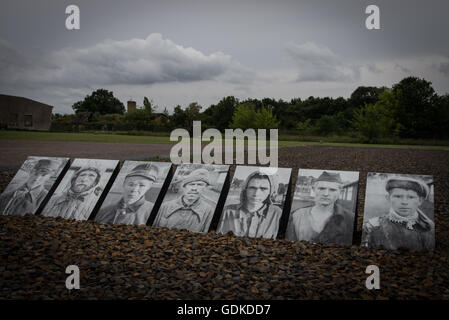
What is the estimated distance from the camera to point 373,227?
3.71 metres

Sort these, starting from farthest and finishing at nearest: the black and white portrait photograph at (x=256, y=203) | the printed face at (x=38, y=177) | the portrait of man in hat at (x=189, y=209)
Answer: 1. the printed face at (x=38, y=177)
2. the portrait of man in hat at (x=189, y=209)
3. the black and white portrait photograph at (x=256, y=203)

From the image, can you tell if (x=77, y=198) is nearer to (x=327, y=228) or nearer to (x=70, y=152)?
(x=327, y=228)

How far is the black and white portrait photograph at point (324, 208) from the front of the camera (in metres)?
3.74

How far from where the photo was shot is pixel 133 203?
4395mm

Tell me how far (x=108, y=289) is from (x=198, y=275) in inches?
27.7

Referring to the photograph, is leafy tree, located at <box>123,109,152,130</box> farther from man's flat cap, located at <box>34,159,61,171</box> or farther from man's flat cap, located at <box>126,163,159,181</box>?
man's flat cap, located at <box>126,163,159,181</box>

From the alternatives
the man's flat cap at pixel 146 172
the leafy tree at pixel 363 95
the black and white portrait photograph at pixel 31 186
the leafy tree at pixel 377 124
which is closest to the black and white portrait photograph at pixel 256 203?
the man's flat cap at pixel 146 172

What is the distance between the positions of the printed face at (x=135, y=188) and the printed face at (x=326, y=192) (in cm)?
206

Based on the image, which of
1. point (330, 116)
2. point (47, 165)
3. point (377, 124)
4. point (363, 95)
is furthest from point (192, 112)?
point (47, 165)

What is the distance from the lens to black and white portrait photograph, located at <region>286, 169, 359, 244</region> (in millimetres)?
3744

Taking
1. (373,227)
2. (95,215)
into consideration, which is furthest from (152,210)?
(373,227)

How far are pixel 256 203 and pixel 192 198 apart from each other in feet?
2.57

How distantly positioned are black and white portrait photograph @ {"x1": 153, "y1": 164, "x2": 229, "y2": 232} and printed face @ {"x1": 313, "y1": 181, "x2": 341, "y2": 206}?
1132 mm

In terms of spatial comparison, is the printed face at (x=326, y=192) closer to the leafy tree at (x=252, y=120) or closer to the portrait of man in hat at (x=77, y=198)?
the portrait of man in hat at (x=77, y=198)
